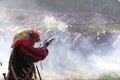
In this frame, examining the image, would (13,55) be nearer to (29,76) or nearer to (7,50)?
(29,76)

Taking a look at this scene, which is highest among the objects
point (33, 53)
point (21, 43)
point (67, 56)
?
point (67, 56)

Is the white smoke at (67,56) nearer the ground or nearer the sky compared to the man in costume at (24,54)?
nearer the sky

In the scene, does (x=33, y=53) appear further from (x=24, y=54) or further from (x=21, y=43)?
(x=21, y=43)

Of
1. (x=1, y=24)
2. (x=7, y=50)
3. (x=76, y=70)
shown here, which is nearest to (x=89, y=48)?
(x=76, y=70)

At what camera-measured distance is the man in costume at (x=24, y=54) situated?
5328 millimetres

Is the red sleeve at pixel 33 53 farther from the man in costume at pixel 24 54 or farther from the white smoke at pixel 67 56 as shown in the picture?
the white smoke at pixel 67 56

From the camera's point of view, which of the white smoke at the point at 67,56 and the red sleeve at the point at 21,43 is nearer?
the red sleeve at the point at 21,43

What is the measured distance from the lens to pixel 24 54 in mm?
5336

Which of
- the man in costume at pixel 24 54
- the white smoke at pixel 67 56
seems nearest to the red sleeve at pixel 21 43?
the man in costume at pixel 24 54

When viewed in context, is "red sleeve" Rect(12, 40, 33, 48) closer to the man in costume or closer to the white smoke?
the man in costume

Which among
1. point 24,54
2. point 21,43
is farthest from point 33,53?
point 21,43

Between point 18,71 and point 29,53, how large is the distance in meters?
0.40

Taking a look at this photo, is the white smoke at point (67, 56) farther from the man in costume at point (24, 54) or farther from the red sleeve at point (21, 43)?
the red sleeve at point (21, 43)

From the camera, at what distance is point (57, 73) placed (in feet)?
63.2
